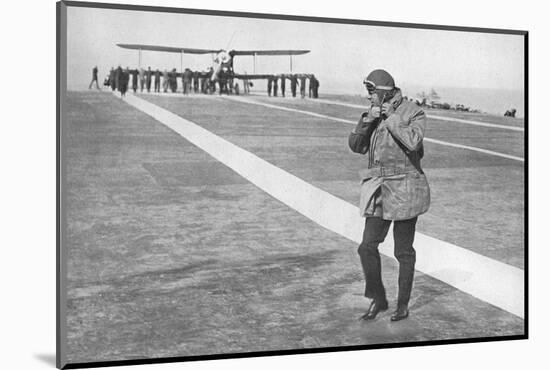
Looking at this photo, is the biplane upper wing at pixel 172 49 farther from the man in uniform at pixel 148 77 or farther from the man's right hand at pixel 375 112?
the man's right hand at pixel 375 112

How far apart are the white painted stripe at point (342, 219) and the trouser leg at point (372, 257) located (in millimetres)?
64

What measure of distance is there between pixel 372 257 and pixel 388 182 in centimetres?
56

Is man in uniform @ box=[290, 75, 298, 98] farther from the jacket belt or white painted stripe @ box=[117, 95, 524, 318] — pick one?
the jacket belt

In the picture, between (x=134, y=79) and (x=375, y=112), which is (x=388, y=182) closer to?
(x=375, y=112)

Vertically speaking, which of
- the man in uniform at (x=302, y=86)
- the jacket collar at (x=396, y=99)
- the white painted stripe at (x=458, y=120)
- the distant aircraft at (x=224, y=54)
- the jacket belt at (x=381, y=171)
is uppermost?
the distant aircraft at (x=224, y=54)

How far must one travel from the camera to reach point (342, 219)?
6.82 meters

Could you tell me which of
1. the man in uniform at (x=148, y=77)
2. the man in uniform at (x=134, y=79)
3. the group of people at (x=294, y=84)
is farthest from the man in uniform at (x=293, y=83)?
the man in uniform at (x=134, y=79)

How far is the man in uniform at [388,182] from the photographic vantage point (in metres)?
6.75

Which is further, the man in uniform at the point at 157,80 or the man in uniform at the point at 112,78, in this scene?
the man in uniform at the point at 157,80

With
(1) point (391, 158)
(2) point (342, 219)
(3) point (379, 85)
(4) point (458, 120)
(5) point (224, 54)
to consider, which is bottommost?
(2) point (342, 219)

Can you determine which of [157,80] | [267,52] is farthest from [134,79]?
[267,52]

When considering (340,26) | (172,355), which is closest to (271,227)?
(172,355)

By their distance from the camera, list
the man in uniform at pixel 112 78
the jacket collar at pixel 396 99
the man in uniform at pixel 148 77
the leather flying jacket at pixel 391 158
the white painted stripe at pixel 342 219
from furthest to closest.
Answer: the jacket collar at pixel 396 99
the leather flying jacket at pixel 391 158
the white painted stripe at pixel 342 219
the man in uniform at pixel 148 77
the man in uniform at pixel 112 78

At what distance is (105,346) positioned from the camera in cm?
619
